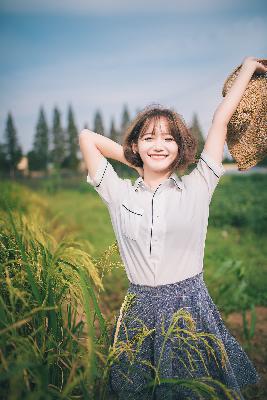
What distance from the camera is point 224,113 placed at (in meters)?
1.68

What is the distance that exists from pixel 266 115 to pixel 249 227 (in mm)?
7697

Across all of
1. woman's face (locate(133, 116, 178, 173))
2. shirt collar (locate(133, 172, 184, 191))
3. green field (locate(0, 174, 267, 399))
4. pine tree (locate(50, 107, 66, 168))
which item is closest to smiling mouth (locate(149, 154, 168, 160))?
woman's face (locate(133, 116, 178, 173))

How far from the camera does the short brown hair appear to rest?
180 centimetres

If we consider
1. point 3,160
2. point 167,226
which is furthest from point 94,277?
point 3,160

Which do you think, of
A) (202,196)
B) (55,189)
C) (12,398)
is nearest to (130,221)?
(202,196)

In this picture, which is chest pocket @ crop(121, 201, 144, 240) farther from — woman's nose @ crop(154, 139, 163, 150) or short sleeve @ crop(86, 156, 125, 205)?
woman's nose @ crop(154, 139, 163, 150)

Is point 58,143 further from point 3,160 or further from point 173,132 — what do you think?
point 173,132

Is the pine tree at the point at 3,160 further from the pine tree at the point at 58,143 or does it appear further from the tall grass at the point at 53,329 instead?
the tall grass at the point at 53,329

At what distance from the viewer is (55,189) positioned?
874 inches

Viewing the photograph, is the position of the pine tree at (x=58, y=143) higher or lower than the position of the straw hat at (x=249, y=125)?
lower

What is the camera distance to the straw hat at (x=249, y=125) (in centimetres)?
173

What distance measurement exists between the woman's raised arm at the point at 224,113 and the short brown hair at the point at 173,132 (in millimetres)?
150

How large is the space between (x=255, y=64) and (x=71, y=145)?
5645cm

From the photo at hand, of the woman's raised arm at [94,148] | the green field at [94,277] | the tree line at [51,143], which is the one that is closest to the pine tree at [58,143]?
the tree line at [51,143]
